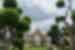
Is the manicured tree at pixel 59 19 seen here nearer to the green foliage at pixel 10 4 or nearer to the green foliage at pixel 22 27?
the green foliage at pixel 22 27

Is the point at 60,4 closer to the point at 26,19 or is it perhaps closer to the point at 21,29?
the point at 26,19

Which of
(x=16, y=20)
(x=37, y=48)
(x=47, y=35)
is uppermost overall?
(x=16, y=20)

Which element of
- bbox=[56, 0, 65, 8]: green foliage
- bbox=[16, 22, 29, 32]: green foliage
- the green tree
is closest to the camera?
the green tree

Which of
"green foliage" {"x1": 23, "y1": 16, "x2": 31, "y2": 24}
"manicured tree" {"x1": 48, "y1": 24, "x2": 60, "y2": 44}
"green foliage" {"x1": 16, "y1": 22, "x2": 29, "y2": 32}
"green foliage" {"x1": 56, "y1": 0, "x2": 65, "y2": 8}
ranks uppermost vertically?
"green foliage" {"x1": 56, "y1": 0, "x2": 65, "y2": 8}

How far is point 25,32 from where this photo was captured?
3.13 meters

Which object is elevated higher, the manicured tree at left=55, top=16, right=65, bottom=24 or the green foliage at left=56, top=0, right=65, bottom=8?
the green foliage at left=56, top=0, right=65, bottom=8

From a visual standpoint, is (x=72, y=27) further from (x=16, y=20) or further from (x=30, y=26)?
(x=16, y=20)

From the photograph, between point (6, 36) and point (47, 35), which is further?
point (47, 35)

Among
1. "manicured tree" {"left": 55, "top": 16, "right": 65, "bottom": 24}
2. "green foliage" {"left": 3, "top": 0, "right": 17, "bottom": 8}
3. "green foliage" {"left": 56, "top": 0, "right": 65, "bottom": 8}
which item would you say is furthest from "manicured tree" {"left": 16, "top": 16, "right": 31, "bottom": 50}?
"green foliage" {"left": 56, "top": 0, "right": 65, "bottom": 8}

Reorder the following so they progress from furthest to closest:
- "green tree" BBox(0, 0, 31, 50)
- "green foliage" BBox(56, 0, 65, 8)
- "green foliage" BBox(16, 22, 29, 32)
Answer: "green foliage" BBox(56, 0, 65, 8)
"green foliage" BBox(16, 22, 29, 32)
"green tree" BBox(0, 0, 31, 50)

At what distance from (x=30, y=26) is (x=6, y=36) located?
45cm

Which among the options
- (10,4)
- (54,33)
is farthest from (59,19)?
(10,4)

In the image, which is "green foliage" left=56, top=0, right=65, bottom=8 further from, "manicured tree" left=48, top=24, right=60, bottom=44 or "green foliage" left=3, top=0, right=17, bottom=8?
"green foliage" left=3, top=0, right=17, bottom=8

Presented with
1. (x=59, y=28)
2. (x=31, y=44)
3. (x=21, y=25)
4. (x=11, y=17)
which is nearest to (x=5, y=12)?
(x=11, y=17)
